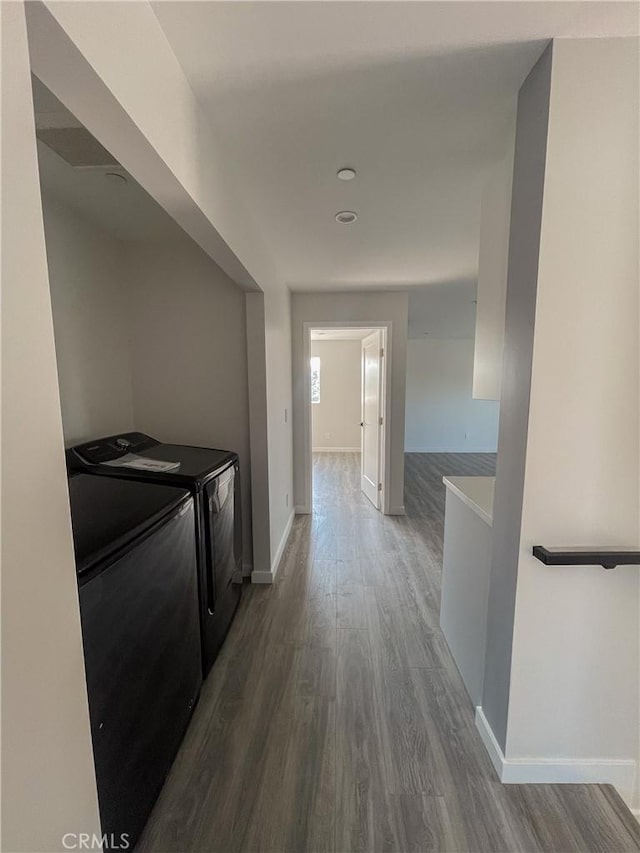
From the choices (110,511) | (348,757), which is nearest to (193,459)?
(110,511)

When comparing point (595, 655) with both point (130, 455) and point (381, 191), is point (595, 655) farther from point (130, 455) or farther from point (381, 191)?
point (130, 455)

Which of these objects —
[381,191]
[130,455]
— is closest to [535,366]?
[381,191]

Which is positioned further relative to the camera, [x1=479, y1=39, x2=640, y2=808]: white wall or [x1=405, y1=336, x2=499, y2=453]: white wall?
[x1=405, y1=336, x2=499, y2=453]: white wall

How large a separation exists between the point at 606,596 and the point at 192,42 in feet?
6.99

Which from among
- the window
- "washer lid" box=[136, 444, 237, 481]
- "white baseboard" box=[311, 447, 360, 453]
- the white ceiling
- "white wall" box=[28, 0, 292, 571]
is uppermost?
the white ceiling

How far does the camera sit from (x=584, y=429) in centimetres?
114

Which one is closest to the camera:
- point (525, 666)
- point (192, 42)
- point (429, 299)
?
point (192, 42)

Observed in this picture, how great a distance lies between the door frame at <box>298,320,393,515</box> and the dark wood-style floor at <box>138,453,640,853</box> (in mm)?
1610

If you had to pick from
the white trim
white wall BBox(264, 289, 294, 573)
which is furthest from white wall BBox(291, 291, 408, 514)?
the white trim

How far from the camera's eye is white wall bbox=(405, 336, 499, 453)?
23.9 ft

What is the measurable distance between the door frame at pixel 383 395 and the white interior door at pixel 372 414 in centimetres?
13

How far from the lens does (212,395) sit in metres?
2.52

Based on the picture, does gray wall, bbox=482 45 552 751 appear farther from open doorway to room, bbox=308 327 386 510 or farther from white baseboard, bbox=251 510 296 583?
open doorway to room, bbox=308 327 386 510

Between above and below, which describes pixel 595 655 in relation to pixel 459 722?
above
